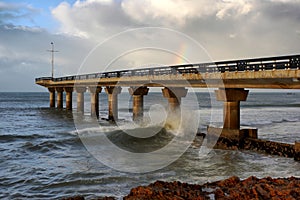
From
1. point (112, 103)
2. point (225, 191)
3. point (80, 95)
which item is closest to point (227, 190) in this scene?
point (225, 191)

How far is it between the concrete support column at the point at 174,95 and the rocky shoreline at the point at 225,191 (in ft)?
54.0

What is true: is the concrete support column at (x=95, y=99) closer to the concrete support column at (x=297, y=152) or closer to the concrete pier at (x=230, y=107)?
the concrete pier at (x=230, y=107)

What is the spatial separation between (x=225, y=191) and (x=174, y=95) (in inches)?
702

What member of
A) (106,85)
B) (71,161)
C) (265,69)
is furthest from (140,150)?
(106,85)

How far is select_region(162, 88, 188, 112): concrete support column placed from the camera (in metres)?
26.1

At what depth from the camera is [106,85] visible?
1463 inches

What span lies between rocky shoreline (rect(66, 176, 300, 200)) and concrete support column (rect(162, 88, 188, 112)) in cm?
1645

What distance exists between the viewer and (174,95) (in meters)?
26.7

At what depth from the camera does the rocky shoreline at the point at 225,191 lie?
835cm

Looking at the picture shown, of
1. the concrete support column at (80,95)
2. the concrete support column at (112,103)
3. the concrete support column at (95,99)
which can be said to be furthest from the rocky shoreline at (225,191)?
the concrete support column at (80,95)

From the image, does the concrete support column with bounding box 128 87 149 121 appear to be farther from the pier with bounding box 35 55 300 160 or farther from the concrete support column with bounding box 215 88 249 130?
the concrete support column with bounding box 215 88 249 130

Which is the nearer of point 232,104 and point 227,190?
point 227,190

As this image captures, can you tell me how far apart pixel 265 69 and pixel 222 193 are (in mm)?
8509

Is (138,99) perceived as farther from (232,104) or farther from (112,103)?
(232,104)
